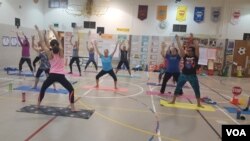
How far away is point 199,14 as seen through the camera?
1888cm

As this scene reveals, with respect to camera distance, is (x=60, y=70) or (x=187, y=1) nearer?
(x=60, y=70)

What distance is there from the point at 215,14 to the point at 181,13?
2435 mm

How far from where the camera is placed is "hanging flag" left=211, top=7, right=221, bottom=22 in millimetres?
18775

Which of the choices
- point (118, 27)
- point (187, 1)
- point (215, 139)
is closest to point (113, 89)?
point (215, 139)

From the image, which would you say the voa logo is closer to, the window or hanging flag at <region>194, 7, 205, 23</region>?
hanging flag at <region>194, 7, 205, 23</region>

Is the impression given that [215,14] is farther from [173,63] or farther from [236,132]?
[236,132]

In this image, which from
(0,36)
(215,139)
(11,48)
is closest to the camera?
(215,139)

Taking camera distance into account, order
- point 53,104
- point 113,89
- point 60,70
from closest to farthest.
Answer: point 60,70 → point 53,104 → point 113,89

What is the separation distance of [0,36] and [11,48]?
133 centimetres

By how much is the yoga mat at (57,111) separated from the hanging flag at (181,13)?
47.5 feet

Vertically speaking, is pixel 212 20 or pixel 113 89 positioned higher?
pixel 212 20

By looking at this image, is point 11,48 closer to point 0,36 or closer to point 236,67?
point 0,36

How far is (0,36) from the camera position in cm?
1446

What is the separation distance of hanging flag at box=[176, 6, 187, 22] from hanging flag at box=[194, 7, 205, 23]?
2.52 ft
